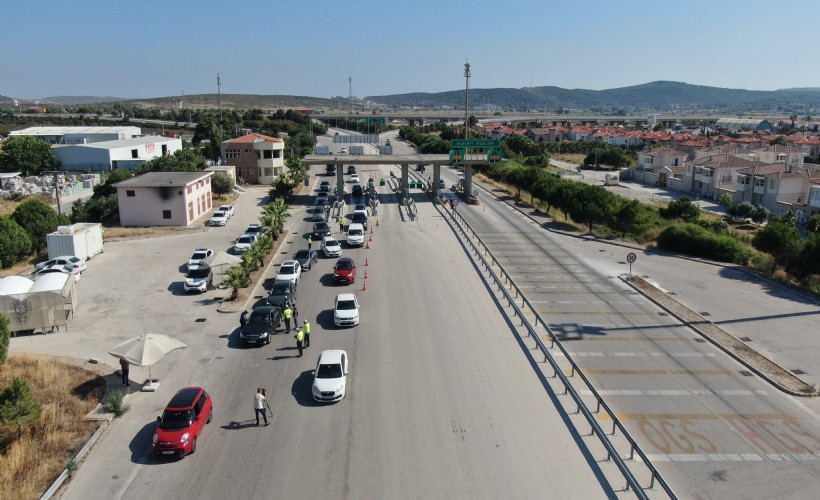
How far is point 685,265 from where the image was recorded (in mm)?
36125

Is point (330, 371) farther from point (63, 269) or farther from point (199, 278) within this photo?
point (63, 269)

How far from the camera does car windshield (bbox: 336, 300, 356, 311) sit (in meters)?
25.4

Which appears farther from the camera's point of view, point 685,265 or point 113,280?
point 685,265

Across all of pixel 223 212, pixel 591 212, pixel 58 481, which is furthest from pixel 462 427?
pixel 223 212

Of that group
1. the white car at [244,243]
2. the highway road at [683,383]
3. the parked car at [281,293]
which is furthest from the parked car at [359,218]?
the parked car at [281,293]

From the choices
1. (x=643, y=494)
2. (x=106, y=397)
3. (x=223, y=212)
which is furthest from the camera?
(x=223, y=212)

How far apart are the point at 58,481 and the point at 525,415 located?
1240cm

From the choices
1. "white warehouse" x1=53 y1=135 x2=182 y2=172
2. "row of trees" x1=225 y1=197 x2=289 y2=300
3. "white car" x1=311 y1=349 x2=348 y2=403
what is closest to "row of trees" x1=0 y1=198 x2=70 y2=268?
"row of trees" x1=225 y1=197 x2=289 y2=300

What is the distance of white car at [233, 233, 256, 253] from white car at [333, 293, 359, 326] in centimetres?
1451

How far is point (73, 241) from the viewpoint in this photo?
114 feet

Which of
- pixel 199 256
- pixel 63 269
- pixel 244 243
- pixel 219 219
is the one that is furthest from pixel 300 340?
pixel 219 219

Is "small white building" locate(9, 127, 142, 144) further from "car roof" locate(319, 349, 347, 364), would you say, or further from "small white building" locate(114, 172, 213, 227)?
"car roof" locate(319, 349, 347, 364)

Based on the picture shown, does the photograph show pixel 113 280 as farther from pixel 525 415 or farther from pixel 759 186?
pixel 759 186

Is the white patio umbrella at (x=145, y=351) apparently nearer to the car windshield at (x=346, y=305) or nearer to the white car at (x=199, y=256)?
the car windshield at (x=346, y=305)
